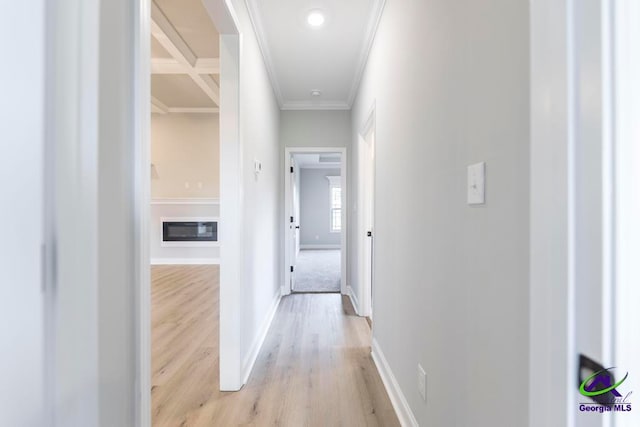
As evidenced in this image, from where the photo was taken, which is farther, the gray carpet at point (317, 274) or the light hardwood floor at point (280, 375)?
the gray carpet at point (317, 274)

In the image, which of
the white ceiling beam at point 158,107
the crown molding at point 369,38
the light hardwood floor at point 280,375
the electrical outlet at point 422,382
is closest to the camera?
the electrical outlet at point 422,382

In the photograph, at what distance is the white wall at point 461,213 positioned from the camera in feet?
2.42

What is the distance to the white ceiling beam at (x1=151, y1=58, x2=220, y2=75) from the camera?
395 centimetres

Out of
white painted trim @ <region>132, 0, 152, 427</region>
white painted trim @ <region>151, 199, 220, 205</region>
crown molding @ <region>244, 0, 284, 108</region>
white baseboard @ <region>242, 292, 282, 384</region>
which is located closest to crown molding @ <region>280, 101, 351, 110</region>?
crown molding @ <region>244, 0, 284, 108</region>

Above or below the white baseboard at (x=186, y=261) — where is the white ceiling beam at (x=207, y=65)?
above

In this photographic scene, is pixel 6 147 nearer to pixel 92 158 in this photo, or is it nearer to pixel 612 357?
pixel 92 158

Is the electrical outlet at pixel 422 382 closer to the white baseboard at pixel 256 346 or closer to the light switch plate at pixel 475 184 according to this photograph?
the light switch plate at pixel 475 184

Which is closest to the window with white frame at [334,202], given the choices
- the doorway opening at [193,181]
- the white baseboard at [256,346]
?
the doorway opening at [193,181]

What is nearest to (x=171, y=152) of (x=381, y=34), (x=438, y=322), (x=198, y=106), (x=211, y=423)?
(x=198, y=106)

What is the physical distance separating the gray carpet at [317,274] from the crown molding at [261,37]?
287cm

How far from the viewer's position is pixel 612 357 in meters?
0.34

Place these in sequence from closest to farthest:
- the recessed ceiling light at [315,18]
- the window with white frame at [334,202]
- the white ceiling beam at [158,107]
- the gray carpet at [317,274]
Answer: the recessed ceiling light at [315,18]
the gray carpet at [317,274]
the white ceiling beam at [158,107]
the window with white frame at [334,202]

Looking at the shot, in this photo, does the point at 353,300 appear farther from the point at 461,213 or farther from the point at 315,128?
the point at 461,213

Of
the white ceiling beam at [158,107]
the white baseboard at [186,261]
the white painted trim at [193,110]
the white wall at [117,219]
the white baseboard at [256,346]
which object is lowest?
the white baseboard at [256,346]
